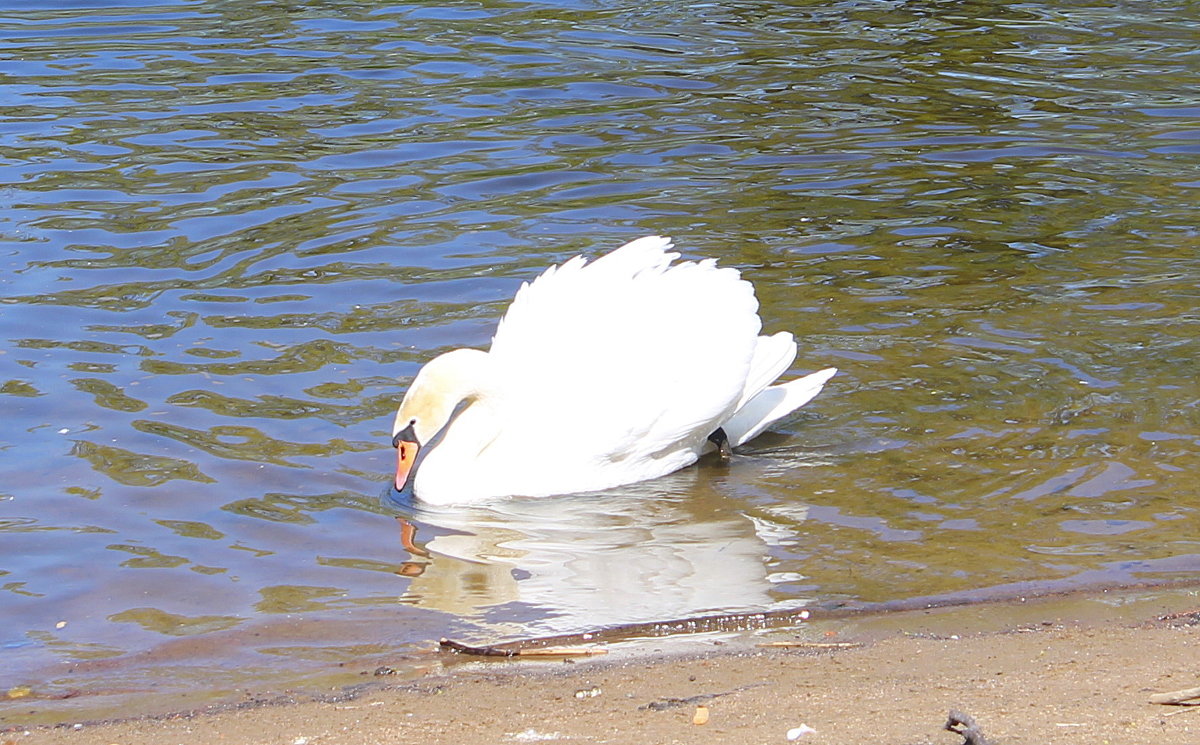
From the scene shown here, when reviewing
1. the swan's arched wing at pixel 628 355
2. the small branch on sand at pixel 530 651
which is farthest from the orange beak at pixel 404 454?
the small branch on sand at pixel 530 651

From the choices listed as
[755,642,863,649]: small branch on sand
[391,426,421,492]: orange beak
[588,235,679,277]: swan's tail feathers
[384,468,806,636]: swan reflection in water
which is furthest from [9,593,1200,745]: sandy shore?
[588,235,679,277]: swan's tail feathers

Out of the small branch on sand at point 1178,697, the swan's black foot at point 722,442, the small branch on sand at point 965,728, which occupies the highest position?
the small branch on sand at point 965,728

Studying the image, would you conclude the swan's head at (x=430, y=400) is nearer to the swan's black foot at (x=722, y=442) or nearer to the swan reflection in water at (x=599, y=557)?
the swan reflection in water at (x=599, y=557)

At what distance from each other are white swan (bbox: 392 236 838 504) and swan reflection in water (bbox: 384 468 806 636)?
0.37ft

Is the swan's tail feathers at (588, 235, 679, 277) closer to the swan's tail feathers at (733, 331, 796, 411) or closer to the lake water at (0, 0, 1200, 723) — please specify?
the swan's tail feathers at (733, 331, 796, 411)

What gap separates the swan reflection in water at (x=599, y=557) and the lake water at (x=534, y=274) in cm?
2

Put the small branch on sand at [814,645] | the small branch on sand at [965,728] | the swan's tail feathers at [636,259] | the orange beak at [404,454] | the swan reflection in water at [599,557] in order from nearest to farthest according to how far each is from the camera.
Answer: the small branch on sand at [965,728] → the small branch on sand at [814,645] → the swan reflection in water at [599,557] → the orange beak at [404,454] → the swan's tail feathers at [636,259]

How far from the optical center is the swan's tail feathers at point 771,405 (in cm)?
677

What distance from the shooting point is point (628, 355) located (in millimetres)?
6445

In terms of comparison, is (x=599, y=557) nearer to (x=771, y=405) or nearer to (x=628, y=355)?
(x=628, y=355)

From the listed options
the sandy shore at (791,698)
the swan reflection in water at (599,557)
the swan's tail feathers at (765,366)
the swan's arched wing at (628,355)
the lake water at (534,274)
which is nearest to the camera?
the sandy shore at (791,698)

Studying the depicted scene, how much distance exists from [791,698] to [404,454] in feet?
8.18

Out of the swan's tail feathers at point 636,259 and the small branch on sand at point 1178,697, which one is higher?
the swan's tail feathers at point 636,259

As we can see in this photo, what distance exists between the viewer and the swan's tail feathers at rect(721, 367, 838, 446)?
267 inches
